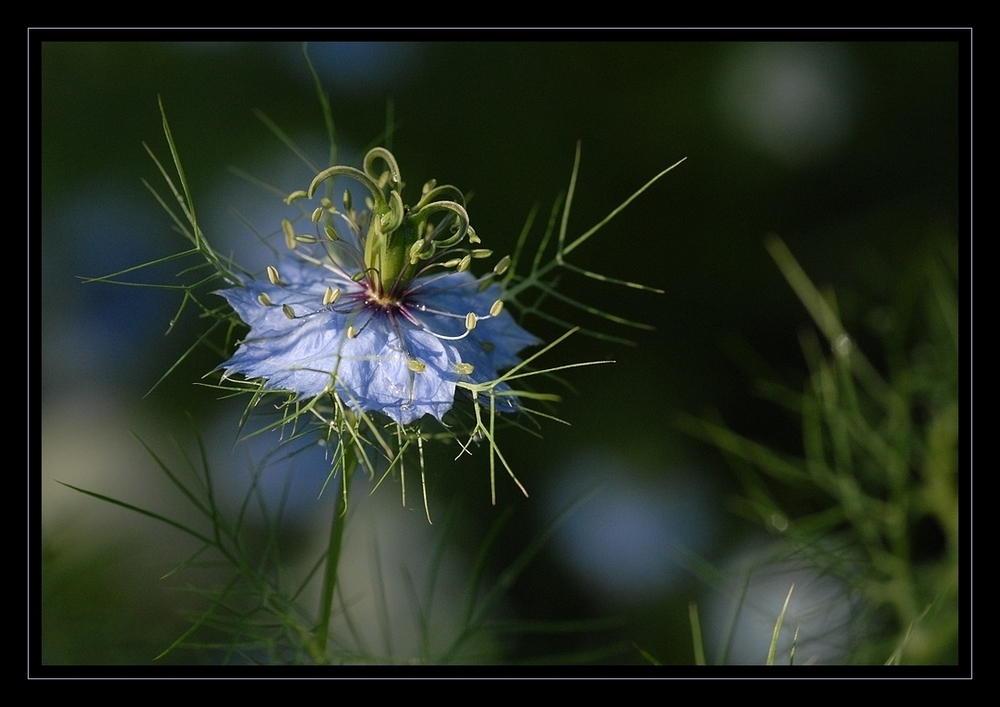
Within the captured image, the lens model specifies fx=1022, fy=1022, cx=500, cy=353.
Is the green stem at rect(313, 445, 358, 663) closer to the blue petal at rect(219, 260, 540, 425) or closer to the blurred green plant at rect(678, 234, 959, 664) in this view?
the blue petal at rect(219, 260, 540, 425)

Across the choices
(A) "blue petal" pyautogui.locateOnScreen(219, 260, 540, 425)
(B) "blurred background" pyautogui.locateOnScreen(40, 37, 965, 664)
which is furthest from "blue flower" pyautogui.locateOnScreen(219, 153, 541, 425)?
(B) "blurred background" pyautogui.locateOnScreen(40, 37, 965, 664)

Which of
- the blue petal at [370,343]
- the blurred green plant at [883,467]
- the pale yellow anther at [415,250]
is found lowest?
the blurred green plant at [883,467]

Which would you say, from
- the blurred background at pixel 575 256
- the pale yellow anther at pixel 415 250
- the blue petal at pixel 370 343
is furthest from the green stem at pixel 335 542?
the blurred background at pixel 575 256

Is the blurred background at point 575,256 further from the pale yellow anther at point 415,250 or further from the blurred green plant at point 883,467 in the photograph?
the pale yellow anther at point 415,250

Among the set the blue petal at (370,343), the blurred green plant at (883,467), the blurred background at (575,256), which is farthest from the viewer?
the blurred background at (575,256)

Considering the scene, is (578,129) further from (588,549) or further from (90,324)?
(90,324)

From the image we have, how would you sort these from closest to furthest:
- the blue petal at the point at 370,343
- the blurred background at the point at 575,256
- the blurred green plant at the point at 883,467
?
1. the blue petal at the point at 370,343
2. the blurred green plant at the point at 883,467
3. the blurred background at the point at 575,256
